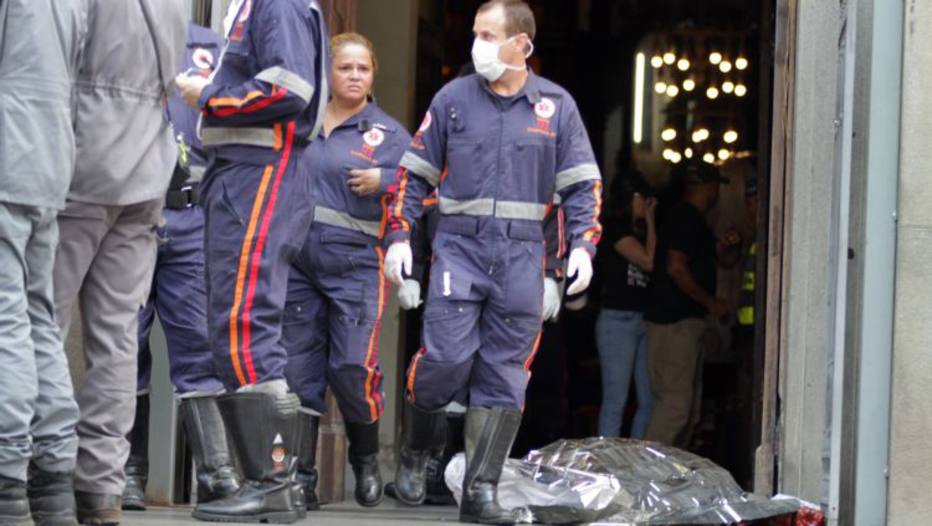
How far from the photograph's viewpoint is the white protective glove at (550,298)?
820 centimetres

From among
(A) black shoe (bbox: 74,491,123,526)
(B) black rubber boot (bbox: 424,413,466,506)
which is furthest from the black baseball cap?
(A) black shoe (bbox: 74,491,123,526)

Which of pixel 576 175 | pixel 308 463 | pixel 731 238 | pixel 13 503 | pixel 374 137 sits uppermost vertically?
pixel 374 137

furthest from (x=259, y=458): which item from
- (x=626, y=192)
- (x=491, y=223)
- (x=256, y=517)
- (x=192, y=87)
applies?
(x=626, y=192)

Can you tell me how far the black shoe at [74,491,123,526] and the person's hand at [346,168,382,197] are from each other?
2710 mm

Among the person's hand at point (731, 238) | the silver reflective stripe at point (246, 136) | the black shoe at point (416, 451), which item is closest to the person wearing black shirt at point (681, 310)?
the person's hand at point (731, 238)

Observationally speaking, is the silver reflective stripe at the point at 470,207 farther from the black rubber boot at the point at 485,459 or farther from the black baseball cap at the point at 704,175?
the black baseball cap at the point at 704,175

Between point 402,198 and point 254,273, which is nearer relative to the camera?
point 254,273

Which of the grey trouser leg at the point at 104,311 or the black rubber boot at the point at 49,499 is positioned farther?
the grey trouser leg at the point at 104,311

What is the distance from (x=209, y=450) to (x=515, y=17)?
7.05 ft

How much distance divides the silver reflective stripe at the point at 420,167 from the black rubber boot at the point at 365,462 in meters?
1.37

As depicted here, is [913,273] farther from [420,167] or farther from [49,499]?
[49,499]

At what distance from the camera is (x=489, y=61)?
7.94 metres

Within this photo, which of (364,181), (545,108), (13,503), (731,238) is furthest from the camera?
(731,238)

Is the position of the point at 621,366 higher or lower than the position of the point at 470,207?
lower
